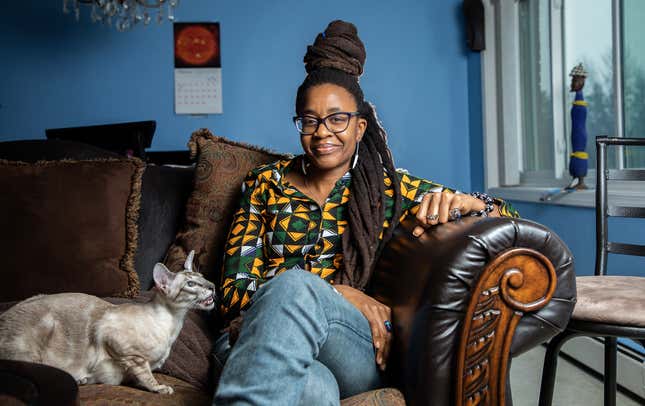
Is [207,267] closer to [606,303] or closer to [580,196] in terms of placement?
[606,303]

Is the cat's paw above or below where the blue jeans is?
below

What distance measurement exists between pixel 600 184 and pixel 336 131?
0.87 meters

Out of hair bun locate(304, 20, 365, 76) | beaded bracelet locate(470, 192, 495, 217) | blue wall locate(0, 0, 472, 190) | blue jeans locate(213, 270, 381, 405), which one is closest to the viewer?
blue jeans locate(213, 270, 381, 405)

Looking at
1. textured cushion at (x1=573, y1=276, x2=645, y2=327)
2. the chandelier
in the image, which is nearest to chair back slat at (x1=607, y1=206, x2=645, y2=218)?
textured cushion at (x1=573, y1=276, x2=645, y2=327)

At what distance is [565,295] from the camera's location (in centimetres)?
112

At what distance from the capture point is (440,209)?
1317 millimetres

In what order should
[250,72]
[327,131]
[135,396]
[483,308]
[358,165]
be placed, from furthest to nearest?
[250,72], [358,165], [327,131], [135,396], [483,308]

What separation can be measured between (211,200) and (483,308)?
3.20 feet

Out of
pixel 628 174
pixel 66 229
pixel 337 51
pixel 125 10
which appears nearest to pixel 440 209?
pixel 337 51

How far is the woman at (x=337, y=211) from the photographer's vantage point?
1.25 meters

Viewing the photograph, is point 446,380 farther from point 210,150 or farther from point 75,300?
point 210,150

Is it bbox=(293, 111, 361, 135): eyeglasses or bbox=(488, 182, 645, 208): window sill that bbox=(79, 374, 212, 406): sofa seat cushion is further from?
bbox=(488, 182, 645, 208): window sill

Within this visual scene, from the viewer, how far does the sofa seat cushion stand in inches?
47.0

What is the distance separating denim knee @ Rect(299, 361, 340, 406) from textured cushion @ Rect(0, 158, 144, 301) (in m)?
0.77
